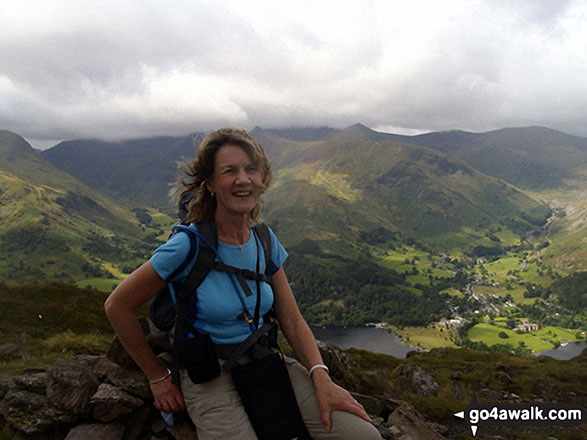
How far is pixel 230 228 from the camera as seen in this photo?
4402 mm

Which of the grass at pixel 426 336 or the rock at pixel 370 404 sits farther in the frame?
the grass at pixel 426 336

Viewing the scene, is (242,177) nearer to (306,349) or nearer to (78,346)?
(306,349)

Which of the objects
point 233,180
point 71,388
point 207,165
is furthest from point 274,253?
point 71,388

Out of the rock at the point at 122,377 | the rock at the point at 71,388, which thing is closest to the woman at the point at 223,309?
the rock at the point at 122,377

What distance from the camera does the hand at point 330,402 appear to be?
4.02 meters

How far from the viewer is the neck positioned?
435 centimetres

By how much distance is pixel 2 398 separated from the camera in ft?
19.8

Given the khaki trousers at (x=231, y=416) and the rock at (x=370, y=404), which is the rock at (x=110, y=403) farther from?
the rock at (x=370, y=404)

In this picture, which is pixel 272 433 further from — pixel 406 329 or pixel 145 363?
pixel 406 329

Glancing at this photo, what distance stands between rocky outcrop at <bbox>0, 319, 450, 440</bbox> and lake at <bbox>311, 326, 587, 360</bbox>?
126 m

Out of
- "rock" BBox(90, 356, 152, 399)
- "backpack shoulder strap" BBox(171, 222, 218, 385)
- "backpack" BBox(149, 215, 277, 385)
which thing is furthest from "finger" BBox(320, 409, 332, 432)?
"rock" BBox(90, 356, 152, 399)

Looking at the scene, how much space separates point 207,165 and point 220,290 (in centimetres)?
164

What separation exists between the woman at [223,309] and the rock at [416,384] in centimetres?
1201

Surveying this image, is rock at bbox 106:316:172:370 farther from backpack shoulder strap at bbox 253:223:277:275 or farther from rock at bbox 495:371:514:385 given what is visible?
rock at bbox 495:371:514:385
